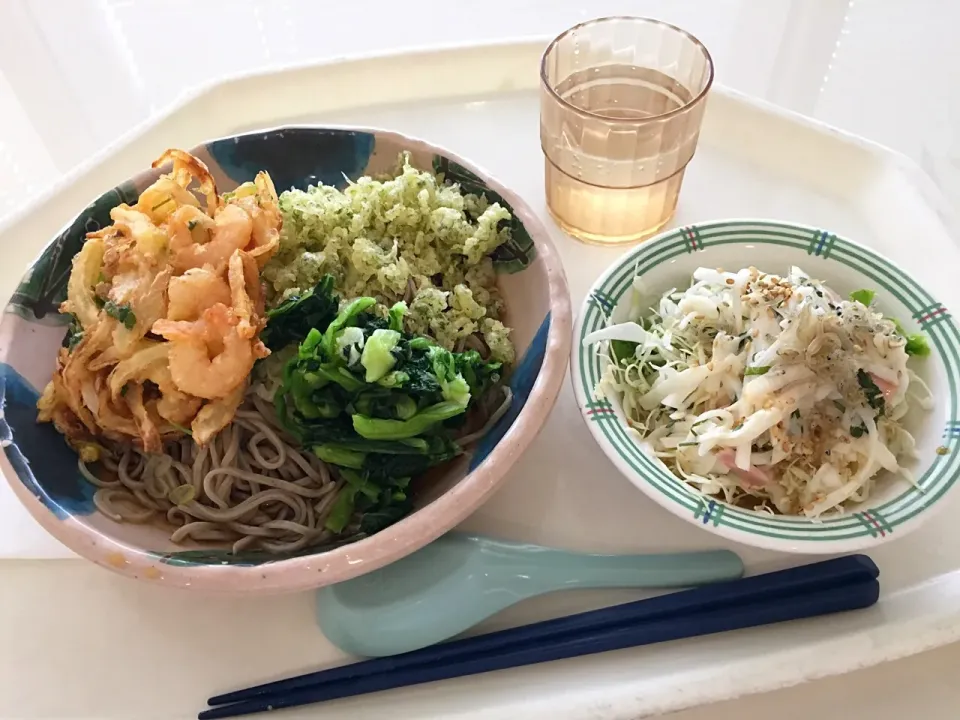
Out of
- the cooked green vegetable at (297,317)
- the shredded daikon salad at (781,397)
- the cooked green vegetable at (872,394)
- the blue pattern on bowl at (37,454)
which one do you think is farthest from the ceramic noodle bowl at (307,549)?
the cooked green vegetable at (872,394)

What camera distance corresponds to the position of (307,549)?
3.26 ft

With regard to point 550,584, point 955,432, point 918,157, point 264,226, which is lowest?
point 918,157

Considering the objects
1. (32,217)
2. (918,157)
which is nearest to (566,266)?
(32,217)

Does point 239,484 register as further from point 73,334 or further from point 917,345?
point 917,345

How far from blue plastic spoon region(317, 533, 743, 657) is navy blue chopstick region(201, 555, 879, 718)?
0.02 m

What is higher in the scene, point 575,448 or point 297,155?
point 297,155

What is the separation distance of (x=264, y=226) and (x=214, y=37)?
1.43 meters

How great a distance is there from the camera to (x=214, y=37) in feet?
7.33

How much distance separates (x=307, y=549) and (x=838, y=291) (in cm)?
82

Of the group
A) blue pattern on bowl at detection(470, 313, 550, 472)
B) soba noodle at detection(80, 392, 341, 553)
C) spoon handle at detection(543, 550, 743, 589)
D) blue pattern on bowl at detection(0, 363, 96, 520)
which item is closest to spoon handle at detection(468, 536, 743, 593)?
spoon handle at detection(543, 550, 743, 589)

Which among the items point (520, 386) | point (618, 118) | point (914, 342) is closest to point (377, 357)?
point (520, 386)

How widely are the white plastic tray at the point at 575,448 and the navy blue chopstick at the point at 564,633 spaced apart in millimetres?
27

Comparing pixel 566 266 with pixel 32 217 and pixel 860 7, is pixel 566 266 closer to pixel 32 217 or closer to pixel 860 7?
pixel 32 217

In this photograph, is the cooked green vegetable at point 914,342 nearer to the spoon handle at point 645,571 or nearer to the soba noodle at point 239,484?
the spoon handle at point 645,571
